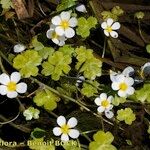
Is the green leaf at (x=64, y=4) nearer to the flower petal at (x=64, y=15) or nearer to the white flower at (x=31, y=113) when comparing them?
the flower petal at (x=64, y=15)

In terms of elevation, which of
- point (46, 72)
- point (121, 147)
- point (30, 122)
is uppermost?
point (46, 72)

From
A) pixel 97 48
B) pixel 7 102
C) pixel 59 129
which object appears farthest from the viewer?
pixel 97 48

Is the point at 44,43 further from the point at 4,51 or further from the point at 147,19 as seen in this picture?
the point at 147,19

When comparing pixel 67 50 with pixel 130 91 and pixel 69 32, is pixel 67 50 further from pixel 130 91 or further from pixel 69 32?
pixel 130 91

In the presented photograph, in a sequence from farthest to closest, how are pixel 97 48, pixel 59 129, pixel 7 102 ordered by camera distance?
pixel 97 48
pixel 7 102
pixel 59 129

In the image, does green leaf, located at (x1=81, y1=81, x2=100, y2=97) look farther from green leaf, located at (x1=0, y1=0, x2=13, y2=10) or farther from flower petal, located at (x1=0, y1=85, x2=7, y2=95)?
green leaf, located at (x1=0, y1=0, x2=13, y2=10)

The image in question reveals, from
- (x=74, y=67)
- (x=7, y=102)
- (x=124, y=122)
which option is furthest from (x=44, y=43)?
(x=124, y=122)

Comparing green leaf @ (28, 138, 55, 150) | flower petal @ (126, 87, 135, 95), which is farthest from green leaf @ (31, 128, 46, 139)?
flower petal @ (126, 87, 135, 95)
